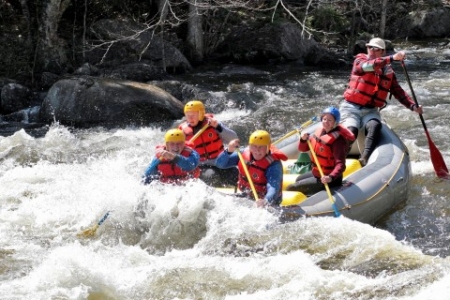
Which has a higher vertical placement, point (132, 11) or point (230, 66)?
point (132, 11)

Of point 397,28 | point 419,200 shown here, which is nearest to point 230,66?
point 397,28

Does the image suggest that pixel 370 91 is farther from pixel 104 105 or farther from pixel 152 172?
pixel 104 105

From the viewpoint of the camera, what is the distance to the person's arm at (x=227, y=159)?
770 centimetres

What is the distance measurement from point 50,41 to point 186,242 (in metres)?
9.46

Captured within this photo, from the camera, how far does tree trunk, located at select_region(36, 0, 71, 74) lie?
14836 millimetres

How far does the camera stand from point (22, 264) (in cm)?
636

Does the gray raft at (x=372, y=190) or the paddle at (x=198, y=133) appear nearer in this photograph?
the gray raft at (x=372, y=190)

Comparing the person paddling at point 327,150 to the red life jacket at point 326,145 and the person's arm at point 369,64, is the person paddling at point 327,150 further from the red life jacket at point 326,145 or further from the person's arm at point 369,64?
the person's arm at point 369,64

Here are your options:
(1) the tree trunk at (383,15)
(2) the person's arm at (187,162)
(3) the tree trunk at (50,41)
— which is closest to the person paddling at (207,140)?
(2) the person's arm at (187,162)

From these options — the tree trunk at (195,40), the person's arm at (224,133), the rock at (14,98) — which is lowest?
the rock at (14,98)

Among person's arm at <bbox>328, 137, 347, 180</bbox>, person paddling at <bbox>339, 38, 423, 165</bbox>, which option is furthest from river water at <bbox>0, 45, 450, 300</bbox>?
person paddling at <bbox>339, 38, 423, 165</bbox>

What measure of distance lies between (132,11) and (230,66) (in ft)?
10.5

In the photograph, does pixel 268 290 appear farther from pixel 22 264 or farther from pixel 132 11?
pixel 132 11

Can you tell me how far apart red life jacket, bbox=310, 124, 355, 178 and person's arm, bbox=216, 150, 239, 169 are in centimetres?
88
